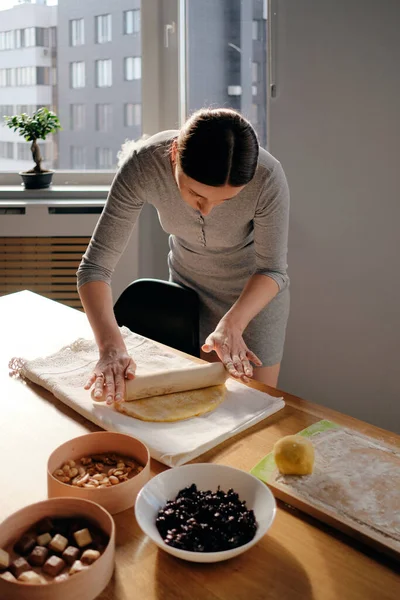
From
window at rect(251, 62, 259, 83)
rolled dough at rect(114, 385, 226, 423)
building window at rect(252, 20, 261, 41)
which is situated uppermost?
building window at rect(252, 20, 261, 41)

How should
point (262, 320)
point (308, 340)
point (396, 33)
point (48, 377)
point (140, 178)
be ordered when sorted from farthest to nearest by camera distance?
point (308, 340)
point (396, 33)
point (262, 320)
point (140, 178)
point (48, 377)

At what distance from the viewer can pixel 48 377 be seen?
1.54 meters

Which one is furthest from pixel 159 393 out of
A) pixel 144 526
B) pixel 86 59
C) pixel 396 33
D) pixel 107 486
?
pixel 86 59

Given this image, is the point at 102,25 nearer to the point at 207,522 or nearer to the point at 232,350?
the point at 232,350

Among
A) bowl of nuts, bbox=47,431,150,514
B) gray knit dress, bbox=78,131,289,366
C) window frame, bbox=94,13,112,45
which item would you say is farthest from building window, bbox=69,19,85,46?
bowl of nuts, bbox=47,431,150,514

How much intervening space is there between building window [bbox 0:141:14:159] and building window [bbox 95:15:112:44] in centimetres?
73

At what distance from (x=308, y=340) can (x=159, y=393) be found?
5.12 feet

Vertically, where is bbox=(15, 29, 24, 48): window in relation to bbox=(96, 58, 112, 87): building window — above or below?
above

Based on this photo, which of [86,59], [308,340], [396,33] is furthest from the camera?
[86,59]

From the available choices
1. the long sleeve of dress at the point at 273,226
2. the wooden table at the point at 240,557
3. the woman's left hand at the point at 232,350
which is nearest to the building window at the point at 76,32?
the long sleeve of dress at the point at 273,226

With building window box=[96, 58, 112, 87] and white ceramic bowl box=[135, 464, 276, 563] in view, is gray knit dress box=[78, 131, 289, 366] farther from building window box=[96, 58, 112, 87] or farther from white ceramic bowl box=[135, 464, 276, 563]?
building window box=[96, 58, 112, 87]

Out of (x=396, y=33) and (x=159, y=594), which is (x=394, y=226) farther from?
(x=159, y=594)

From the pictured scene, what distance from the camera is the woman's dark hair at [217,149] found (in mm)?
1433

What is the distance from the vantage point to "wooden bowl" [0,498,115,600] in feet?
2.77
